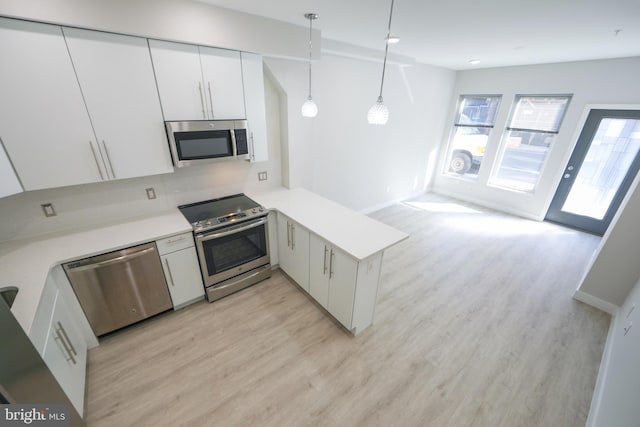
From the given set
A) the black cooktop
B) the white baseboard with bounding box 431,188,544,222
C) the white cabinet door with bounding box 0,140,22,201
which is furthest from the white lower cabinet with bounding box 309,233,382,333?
the white baseboard with bounding box 431,188,544,222

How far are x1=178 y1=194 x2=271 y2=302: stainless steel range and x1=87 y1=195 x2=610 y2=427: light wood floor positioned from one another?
21 centimetres

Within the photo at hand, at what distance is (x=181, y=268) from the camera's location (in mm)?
2412

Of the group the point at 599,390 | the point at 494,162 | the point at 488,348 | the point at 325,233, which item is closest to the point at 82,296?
the point at 325,233

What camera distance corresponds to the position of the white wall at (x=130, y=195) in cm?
204

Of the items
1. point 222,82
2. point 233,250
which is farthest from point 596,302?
point 222,82

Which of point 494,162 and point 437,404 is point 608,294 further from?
point 494,162

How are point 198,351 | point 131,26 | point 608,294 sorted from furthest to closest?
1. point 608,294
2. point 198,351
3. point 131,26

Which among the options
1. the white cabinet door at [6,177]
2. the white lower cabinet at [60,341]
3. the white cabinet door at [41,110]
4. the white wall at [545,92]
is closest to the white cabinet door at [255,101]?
the white cabinet door at [41,110]

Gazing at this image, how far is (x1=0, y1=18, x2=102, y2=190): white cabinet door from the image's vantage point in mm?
1568

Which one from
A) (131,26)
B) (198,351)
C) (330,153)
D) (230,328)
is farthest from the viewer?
(330,153)

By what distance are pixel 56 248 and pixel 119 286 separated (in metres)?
0.53

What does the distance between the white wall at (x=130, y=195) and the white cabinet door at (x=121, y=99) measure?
0.40 metres

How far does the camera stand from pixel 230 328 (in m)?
2.41

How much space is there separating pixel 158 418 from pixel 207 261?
48.2 inches
